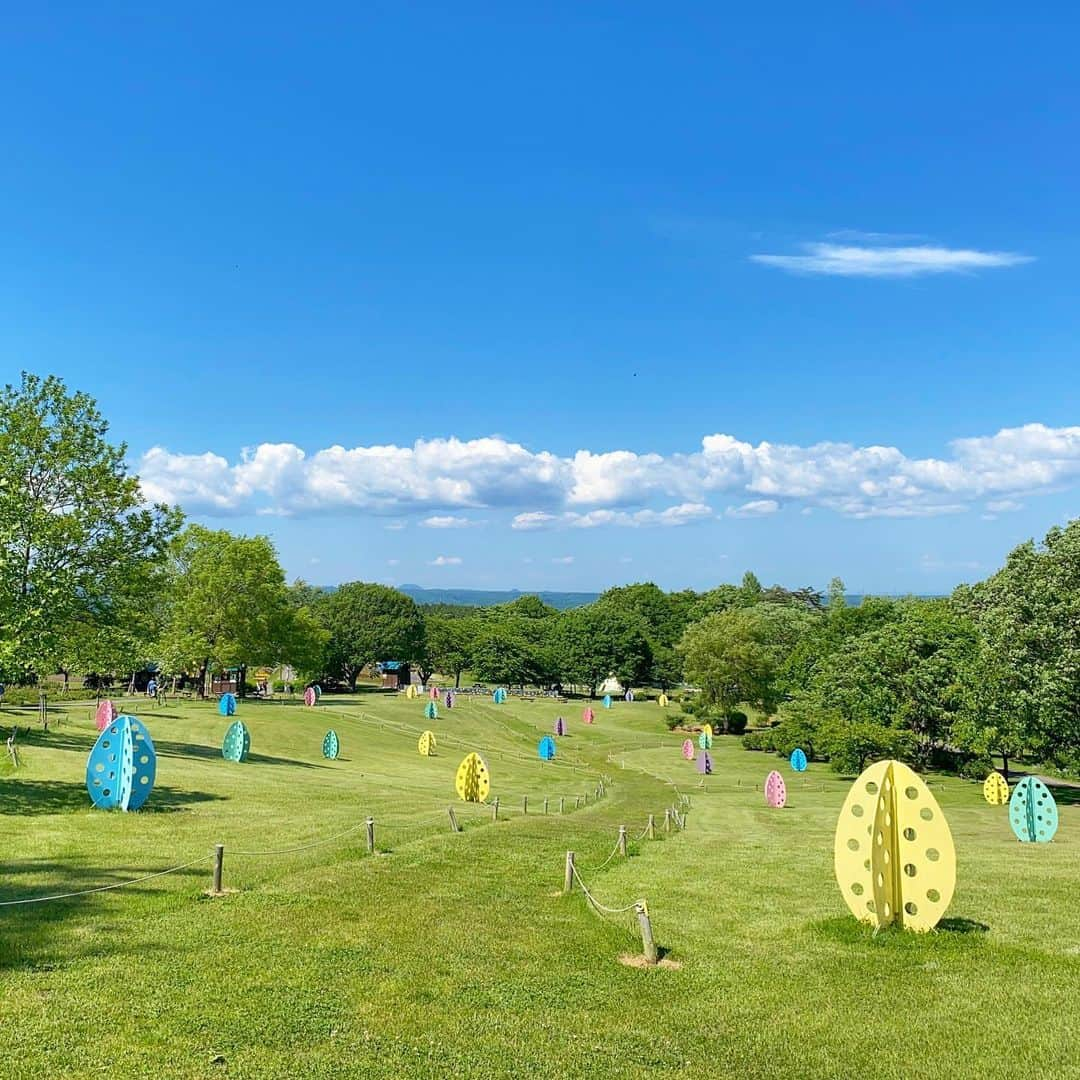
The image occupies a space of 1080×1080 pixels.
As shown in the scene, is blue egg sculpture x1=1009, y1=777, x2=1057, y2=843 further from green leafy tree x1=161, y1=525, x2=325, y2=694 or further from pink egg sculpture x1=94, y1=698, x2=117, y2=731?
green leafy tree x1=161, y1=525, x2=325, y2=694

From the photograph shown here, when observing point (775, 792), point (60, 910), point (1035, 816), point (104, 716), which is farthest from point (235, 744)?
point (1035, 816)

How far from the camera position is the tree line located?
1340 inches

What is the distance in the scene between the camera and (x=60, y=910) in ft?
44.7

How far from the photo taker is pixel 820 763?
66062 millimetres

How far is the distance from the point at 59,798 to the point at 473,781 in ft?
47.0

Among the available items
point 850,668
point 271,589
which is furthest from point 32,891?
point 271,589

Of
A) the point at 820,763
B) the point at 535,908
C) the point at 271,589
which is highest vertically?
the point at 271,589

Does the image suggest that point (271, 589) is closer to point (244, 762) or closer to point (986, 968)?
point (244, 762)

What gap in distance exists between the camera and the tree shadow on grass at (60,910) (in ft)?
38.4

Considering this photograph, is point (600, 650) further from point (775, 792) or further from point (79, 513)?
point (79, 513)

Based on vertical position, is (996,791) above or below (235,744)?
below

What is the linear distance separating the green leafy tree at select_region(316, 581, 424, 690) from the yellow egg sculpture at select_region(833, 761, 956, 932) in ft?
331

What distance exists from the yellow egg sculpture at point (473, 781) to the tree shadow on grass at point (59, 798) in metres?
9.61

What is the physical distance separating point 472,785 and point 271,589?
47.1 meters
